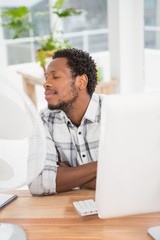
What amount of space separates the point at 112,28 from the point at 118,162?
296 centimetres

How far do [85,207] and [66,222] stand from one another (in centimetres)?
9

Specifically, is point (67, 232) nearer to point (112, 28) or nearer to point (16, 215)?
point (16, 215)

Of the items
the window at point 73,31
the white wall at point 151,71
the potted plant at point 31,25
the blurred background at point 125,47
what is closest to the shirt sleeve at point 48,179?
the blurred background at point 125,47

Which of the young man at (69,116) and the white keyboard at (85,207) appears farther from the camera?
the young man at (69,116)

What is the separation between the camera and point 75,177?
4.61 ft

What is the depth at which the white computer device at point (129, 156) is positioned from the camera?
88 centimetres

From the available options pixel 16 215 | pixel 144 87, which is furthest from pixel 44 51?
pixel 16 215

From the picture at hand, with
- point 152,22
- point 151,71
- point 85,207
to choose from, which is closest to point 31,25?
point 152,22

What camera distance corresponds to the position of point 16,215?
1190mm

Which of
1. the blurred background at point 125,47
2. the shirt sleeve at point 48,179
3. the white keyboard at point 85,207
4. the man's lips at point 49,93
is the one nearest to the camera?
the white keyboard at point 85,207

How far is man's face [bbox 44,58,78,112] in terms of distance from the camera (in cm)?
159

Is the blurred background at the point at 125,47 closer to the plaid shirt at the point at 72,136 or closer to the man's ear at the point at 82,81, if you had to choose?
the man's ear at the point at 82,81

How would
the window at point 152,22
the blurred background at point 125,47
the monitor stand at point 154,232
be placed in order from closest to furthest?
1. the monitor stand at point 154,232
2. the blurred background at point 125,47
3. the window at point 152,22

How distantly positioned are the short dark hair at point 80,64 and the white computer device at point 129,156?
2.60 feet
